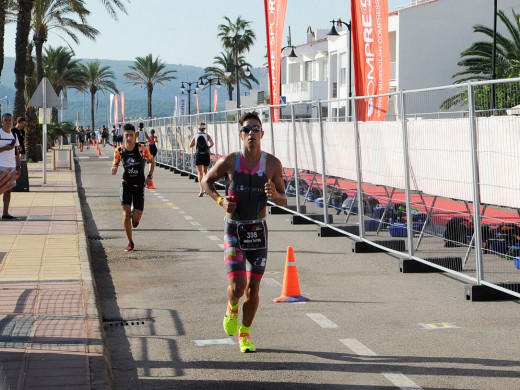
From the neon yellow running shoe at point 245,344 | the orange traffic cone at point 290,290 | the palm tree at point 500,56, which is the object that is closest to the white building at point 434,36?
the palm tree at point 500,56

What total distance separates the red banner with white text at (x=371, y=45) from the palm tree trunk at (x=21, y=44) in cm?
1587

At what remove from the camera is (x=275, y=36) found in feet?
85.6

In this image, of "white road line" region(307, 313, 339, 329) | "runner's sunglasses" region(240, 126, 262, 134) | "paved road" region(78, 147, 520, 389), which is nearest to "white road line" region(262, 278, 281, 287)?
"paved road" region(78, 147, 520, 389)

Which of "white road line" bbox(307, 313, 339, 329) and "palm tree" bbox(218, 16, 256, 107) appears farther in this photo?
"palm tree" bbox(218, 16, 256, 107)

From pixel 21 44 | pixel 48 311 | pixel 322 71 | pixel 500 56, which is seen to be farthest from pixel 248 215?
pixel 322 71

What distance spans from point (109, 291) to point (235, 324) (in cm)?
315

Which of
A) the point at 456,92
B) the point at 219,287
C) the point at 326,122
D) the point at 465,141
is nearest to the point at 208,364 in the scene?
the point at 219,287

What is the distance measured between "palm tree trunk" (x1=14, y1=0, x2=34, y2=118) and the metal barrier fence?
688 inches

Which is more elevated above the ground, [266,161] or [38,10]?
[38,10]

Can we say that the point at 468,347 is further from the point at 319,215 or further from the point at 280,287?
the point at 319,215

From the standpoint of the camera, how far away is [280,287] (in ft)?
35.5

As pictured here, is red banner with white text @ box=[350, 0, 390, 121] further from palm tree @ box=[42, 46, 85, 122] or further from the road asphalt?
palm tree @ box=[42, 46, 85, 122]

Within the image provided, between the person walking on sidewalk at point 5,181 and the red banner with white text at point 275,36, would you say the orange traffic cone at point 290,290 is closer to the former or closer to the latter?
the person walking on sidewalk at point 5,181

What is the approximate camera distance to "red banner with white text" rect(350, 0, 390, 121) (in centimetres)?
1998
